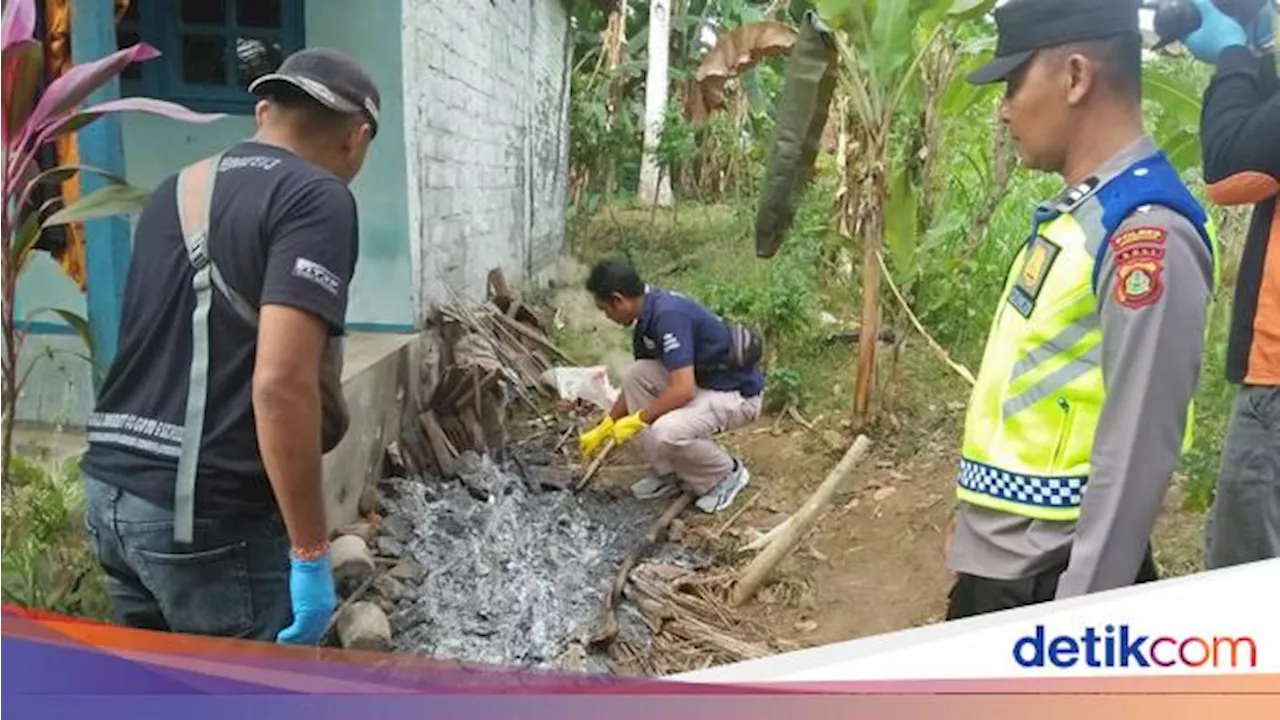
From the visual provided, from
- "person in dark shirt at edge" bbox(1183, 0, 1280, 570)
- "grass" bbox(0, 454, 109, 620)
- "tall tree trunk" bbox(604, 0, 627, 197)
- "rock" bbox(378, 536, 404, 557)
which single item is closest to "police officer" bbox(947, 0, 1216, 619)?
"person in dark shirt at edge" bbox(1183, 0, 1280, 570)

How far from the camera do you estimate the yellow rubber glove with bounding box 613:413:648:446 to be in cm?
323

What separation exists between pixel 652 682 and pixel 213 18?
2.86 metres

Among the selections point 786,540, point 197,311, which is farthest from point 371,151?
point 197,311

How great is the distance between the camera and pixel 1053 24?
1.01 meters

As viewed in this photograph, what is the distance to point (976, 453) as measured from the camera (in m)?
1.11

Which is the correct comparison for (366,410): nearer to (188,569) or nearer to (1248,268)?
(188,569)

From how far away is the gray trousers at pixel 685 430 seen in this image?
3.34 metres

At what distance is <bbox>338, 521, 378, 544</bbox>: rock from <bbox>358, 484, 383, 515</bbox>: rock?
0.07m

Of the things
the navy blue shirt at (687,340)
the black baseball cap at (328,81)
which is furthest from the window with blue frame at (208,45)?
the black baseball cap at (328,81)

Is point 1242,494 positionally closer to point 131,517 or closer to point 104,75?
point 131,517

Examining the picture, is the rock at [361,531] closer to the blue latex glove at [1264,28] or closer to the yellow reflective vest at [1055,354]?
the yellow reflective vest at [1055,354]

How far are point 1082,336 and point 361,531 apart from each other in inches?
77.5

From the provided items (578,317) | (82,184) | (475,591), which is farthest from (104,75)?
(578,317)

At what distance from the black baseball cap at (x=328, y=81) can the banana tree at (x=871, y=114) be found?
5.73 feet
